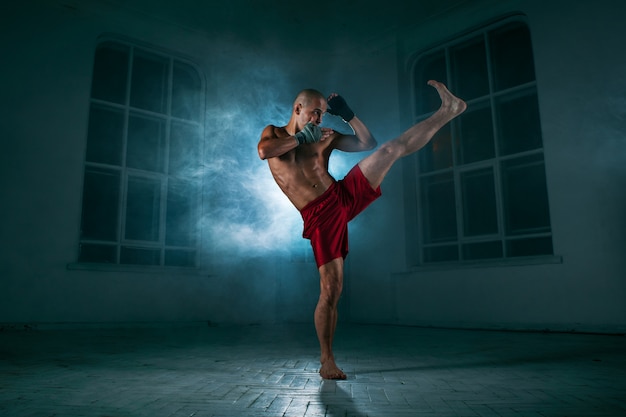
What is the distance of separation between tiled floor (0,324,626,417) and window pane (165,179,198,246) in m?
2.56

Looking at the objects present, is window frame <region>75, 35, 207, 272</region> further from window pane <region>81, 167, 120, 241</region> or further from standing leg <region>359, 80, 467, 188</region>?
standing leg <region>359, 80, 467, 188</region>

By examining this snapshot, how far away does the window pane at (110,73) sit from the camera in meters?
6.33

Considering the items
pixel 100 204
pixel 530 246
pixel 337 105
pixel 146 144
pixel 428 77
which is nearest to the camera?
pixel 337 105

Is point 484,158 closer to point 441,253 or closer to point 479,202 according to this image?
point 479,202

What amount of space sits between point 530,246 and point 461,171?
138 cm

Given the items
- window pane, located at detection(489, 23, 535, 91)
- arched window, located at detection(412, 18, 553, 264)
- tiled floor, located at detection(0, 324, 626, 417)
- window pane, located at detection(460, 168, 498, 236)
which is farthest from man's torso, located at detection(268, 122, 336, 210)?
window pane, located at detection(489, 23, 535, 91)

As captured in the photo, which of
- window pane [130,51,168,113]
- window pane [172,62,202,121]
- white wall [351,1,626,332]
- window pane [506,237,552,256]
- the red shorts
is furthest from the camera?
window pane [172,62,202,121]

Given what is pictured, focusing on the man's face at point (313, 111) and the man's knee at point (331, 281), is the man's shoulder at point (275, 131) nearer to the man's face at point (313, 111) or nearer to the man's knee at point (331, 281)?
the man's face at point (313, 111)

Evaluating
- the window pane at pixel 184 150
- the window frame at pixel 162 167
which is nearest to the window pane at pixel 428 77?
the window frame at pixel 162 167

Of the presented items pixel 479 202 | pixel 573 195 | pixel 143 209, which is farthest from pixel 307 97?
pixel 143 209

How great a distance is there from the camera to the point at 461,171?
251 inches

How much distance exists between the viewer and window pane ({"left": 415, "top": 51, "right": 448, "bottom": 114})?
23.1ft

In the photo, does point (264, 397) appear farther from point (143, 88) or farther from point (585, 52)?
point (143, 88)

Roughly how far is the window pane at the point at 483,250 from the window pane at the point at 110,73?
5.43m
